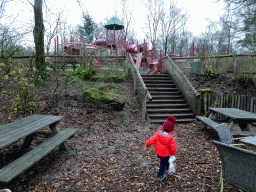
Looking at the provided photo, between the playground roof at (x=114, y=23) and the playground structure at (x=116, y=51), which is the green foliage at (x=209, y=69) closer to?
the playground structure at (x=116, y=51)

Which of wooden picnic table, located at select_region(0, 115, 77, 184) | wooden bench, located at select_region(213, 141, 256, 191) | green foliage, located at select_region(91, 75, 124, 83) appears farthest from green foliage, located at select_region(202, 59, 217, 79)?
wooden bench, located at select_region(213, 141, 256, 191)

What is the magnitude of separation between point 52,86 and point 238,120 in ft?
22.6

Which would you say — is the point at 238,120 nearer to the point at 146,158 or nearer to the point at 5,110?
the point at 146,158

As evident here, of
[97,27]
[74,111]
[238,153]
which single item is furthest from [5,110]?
[97,27]

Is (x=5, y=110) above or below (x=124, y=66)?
below

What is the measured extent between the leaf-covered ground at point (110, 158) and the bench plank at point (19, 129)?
69cm

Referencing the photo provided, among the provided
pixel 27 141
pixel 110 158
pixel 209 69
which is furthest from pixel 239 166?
pixel 209 69

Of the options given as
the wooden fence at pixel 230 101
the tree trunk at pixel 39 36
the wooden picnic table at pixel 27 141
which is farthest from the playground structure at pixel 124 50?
the wooden picnic table at pixel 27 141

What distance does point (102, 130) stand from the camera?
17.6ft

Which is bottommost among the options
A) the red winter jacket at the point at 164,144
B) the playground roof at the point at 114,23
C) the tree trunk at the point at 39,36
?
the red winter jacket at the point at 164,144

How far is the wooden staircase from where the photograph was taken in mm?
6836

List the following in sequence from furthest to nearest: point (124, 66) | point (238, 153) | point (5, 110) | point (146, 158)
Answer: point (124, 66)
point (5, 110)
point (146, 158)
point (238, 153)

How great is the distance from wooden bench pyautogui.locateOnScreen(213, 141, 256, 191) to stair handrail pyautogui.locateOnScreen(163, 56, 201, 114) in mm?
5021

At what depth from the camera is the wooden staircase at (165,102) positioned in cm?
684
